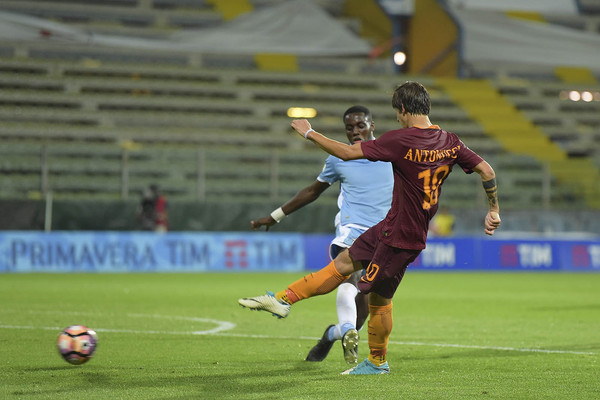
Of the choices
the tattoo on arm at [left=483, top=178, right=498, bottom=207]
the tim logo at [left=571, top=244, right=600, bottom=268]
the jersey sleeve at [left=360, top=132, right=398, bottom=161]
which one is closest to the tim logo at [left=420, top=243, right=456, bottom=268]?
the tim logo at [left=571, top=244, right=600, bottom=268]

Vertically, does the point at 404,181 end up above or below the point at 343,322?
above

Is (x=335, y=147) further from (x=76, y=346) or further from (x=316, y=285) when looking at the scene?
(x=76, y=346)

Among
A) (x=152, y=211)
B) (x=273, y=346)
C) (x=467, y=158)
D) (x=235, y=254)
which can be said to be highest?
(x=467, y=158)

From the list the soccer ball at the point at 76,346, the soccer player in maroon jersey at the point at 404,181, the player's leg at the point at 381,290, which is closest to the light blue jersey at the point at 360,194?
the soccer player in maroon jersey at the point at 404,181

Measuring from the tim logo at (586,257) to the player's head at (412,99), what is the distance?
2028 cm

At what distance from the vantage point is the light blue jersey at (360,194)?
8.45 meters

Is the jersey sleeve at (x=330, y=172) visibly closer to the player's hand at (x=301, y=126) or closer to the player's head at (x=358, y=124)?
the player's head at (x=358, y=124)

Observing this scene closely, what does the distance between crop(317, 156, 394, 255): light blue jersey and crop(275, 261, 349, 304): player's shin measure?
79 centimetres

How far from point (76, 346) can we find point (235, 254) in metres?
16.3

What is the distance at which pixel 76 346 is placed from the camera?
7.79m

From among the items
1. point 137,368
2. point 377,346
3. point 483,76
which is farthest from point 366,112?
point 483,76

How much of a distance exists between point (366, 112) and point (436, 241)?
17483 mm

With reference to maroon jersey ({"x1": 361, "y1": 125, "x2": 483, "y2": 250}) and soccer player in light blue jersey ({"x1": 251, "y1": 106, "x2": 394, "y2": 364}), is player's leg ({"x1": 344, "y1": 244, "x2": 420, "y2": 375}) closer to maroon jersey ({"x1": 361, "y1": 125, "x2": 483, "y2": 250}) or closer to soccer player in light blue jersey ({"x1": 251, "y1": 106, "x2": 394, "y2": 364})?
maroon jersey ({"x1": 361, "y1": 125, "x2": 483, "y2": 250})

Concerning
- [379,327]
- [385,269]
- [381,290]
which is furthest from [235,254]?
[385,269]
